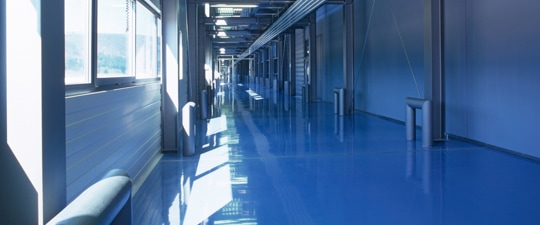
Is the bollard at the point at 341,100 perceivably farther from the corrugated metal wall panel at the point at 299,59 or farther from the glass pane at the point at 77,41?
the glass pane at the point at 77,41

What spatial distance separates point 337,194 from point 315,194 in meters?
0.18

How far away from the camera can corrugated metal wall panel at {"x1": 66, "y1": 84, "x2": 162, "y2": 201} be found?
2627 mm

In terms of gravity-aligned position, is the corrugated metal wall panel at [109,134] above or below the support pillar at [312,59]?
below

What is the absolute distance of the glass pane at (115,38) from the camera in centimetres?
361

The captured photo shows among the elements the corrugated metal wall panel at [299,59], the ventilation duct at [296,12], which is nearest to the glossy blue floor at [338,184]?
the ventilation duct at [296,12]

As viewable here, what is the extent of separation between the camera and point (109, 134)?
3496 millimetres

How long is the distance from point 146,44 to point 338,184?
3.20 meters

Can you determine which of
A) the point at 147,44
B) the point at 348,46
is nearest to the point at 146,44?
the point at 147,44

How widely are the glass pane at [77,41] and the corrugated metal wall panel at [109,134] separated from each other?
0.51ft

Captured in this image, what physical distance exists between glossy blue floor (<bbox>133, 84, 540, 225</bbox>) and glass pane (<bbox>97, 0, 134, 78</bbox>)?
108 centimetres

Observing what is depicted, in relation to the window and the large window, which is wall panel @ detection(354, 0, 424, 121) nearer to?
the window

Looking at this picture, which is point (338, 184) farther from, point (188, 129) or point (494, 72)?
point (494, 72)

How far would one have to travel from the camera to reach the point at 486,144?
20.4 feet

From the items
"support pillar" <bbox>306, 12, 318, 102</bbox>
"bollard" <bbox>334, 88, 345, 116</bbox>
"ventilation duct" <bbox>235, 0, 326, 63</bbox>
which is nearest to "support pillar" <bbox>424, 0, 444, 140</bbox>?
"ventilation duct" <bbox>235, 0, 326, 63</bbox>
